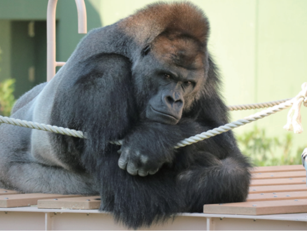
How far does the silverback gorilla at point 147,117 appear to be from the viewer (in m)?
2.76

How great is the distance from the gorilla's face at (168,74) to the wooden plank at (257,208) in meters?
0.57

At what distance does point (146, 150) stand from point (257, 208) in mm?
715

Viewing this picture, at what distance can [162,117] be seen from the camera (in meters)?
2.75

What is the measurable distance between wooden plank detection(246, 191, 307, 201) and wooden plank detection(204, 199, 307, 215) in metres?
0.20

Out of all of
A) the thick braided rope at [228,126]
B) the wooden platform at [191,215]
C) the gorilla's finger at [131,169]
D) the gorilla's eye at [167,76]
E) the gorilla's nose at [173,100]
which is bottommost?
the wooden platform at [191,215]

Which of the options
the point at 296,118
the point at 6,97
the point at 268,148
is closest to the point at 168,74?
the point at 296,118

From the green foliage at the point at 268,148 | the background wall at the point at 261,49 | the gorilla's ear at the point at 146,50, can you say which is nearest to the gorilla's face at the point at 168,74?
the gorilla's ear at the point at 146,50

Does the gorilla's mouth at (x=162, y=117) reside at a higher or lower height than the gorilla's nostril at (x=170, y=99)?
lower

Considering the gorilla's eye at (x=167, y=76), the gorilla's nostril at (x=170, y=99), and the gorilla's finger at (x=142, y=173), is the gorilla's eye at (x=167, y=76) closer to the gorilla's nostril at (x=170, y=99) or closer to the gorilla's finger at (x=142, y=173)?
the gorilla's nostril at (x=170, y=99)

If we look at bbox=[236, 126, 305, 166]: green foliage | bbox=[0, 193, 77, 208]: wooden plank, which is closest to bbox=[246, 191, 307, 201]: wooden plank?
bbox=[0, 193, 77, 208]: wooden plank

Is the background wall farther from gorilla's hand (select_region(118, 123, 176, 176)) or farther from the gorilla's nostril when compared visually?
gorilla's hand (select_region(118, 123, 176, 176))

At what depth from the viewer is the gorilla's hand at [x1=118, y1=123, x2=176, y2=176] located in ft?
8.73

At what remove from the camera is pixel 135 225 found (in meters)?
2.79

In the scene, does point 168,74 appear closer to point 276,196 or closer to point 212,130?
point 212,130
